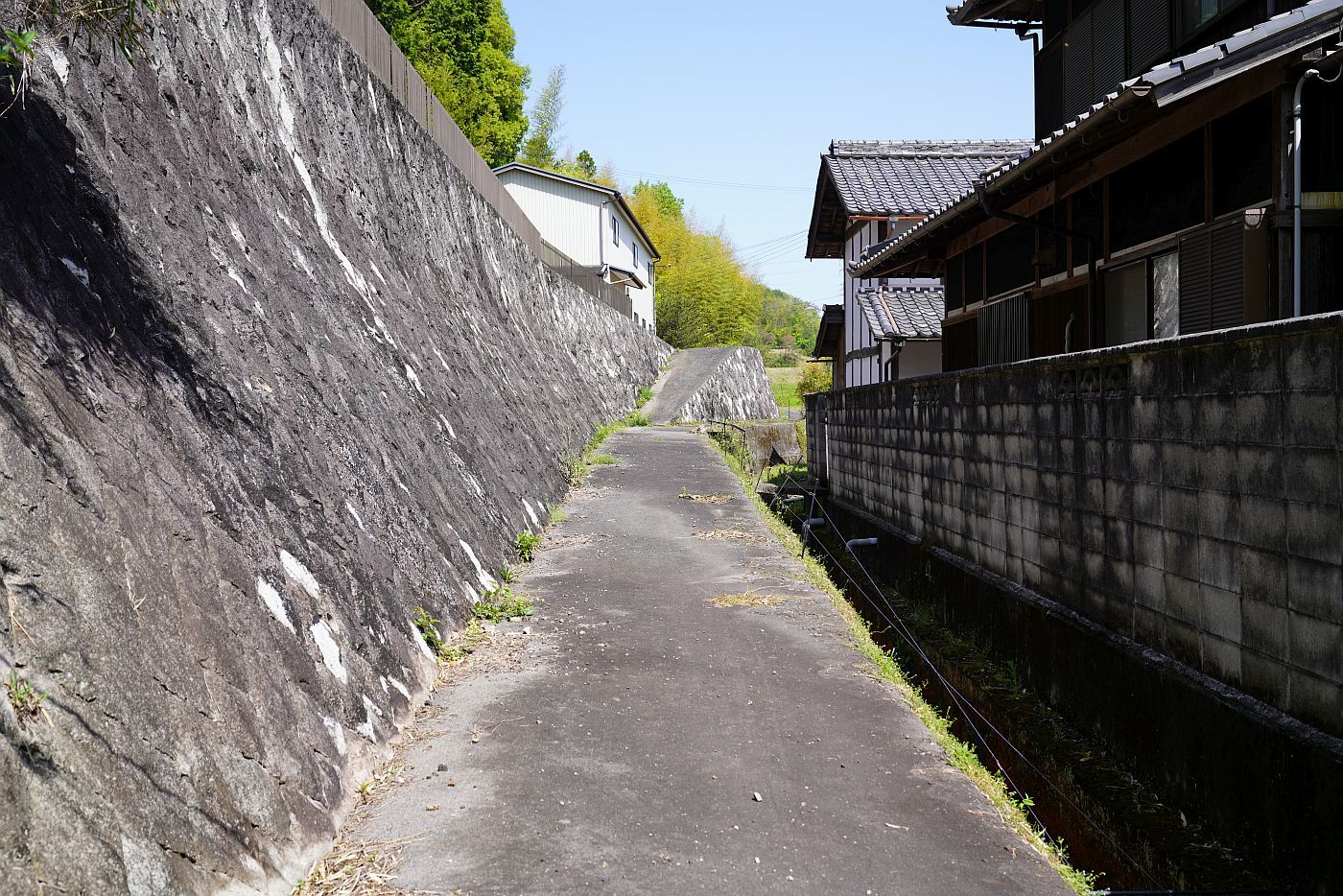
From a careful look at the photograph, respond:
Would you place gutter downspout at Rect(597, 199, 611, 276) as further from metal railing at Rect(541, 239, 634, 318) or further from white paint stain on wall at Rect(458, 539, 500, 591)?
white paint stain on wall at Rect(458, 539, 500, 591)

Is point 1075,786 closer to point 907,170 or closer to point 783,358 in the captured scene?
point 907,170

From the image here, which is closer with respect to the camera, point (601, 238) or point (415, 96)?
point (415, 96)

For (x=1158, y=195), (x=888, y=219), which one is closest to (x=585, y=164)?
(x=888, y=219)

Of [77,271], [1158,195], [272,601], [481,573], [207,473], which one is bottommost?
[481,573]

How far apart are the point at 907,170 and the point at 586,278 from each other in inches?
458

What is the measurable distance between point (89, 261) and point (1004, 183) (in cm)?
845

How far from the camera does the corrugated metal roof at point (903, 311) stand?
1903 cm

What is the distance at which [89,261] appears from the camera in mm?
4641

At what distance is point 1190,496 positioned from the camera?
5570 millimetres

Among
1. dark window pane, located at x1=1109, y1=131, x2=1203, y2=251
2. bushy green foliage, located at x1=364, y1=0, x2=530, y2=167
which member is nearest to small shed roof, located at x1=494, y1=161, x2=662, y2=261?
bushy green foliage, located at x1=364, y1=0, x2=530, y2=167

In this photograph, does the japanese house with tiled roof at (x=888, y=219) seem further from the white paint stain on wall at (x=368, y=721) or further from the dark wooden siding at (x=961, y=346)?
the white paint stain on wall at (x=368, y=721)

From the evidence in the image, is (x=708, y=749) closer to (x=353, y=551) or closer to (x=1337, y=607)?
(x=353, y=551)

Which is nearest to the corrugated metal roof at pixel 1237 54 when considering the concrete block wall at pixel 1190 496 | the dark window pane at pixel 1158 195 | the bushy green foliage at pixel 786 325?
the dark window pane at pixel 1158 195

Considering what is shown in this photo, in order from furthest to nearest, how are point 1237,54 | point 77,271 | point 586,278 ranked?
point 586,278 → point 1237,54 → point 77,271
